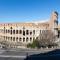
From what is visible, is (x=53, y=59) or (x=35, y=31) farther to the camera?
(x=35, y=31)

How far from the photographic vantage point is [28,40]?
9019 centimetres

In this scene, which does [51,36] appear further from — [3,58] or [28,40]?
[3,58]

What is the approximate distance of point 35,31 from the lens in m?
93.4

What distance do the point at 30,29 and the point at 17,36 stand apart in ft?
21.7

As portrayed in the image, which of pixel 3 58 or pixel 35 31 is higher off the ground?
pixel 35 31

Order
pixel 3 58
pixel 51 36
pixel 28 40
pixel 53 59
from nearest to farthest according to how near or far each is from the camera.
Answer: pixel 53 59, pixel 3 58, pixel 51 36, pixel 28 40

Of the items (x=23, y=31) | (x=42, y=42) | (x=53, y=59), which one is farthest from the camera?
(x=23, y=31)

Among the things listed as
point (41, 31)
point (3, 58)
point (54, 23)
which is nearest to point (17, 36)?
point (41, 31)

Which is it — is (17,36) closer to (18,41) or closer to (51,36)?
(18,41)

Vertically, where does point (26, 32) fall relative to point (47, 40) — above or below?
above

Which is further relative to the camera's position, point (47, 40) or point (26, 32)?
point (26, 32)

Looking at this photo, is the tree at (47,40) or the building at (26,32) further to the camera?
the building at (26,32)

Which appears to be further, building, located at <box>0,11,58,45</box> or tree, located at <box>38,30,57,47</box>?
building, located at <box>0,11,58,45</box>

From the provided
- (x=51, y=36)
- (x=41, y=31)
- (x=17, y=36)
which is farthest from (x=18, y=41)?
(x=51, y=36)
